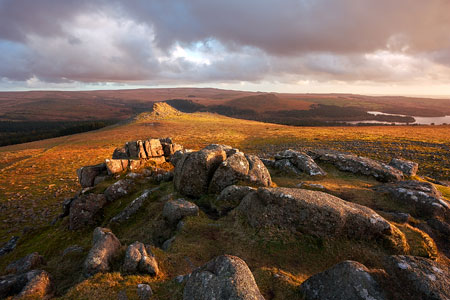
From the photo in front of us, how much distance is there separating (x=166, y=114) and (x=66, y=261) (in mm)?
162840

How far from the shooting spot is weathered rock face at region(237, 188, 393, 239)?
12.0 meters

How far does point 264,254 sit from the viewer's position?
11891 mm

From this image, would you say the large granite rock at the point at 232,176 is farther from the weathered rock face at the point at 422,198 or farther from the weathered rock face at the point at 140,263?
the weathered rock face at the point at 422,198

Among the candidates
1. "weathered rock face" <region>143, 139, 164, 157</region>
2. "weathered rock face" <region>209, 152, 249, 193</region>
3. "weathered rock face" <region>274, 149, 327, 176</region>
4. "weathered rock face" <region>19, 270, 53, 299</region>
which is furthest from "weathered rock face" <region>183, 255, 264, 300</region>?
"weathered rock face" <region>143, 139, 164, 157</region>

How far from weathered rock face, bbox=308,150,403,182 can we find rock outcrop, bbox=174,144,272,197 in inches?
478

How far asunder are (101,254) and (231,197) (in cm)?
946

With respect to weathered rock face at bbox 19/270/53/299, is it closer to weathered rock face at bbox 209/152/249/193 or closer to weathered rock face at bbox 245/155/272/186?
weathered rock face at bbox 209/152/249/193

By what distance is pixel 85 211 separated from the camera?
19219mm

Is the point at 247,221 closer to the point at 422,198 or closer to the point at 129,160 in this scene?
the point at 422,198

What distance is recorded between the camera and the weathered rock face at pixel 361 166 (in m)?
23.0

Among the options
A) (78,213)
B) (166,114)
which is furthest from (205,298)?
(166,114)

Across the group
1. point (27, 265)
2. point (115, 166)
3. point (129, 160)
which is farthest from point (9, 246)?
point (129, 160)

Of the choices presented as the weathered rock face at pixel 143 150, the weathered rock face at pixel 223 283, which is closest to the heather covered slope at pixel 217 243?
the weathered rock face at pixel 223 283

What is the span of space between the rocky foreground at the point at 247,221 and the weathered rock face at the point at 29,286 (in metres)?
0.04
